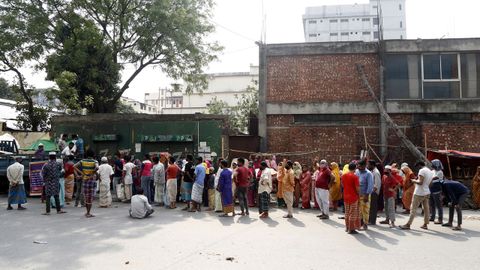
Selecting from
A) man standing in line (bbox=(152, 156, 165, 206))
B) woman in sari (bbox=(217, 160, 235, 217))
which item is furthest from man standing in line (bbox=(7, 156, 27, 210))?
woman in sari (bbox=(217, 160, 235, 217))

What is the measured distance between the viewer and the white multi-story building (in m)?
70.2

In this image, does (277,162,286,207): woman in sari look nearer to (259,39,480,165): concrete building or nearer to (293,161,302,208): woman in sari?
(293,161,302,208): woman in sari

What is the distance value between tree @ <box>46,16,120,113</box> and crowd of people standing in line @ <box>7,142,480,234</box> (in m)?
4.83

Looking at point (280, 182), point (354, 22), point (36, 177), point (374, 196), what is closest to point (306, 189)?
point (280, 182)

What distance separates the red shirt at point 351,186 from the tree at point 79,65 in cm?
1445

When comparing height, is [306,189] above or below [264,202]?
above

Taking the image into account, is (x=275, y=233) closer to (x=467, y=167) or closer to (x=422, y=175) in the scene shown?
(x=422, y=175)

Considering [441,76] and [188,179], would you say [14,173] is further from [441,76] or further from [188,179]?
[441,76]

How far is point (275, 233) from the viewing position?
28.8ft

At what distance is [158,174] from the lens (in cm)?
1316

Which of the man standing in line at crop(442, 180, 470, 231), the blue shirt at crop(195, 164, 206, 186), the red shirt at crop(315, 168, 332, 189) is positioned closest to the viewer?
the man standing in line at crop(442, 180, 470, 231)

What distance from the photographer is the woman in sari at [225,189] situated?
11.2 meters

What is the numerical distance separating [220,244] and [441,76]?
1561 centimetres

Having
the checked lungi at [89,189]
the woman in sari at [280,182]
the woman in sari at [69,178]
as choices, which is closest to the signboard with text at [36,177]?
the woman in sari at [69,178]
